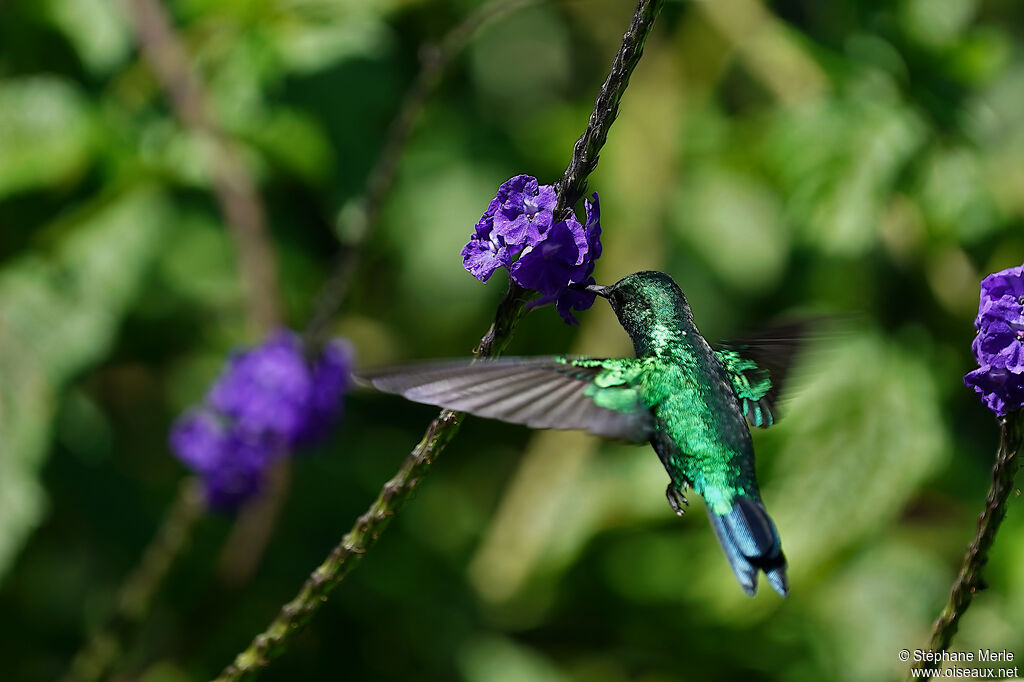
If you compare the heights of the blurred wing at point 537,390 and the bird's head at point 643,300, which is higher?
the bird's head at point 643,300

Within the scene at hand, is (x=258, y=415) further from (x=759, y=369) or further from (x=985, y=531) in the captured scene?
(x=985, y=531)

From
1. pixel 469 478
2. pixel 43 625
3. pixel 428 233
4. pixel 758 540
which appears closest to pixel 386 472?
pixel 469 478

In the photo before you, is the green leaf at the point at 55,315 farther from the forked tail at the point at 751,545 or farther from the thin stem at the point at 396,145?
the forked tail at the point at 751,545

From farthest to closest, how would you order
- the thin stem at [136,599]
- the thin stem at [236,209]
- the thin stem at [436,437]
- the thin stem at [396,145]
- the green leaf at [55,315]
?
the thin stem at [236,209]
the green leaf at [55,315]
the thin stem at [136,599]
the thin stem at [396,145]
the thin stem at [436,437]

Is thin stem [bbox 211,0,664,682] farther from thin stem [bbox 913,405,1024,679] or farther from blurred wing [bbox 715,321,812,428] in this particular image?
thin stem [bbox 913,405,1024,679]

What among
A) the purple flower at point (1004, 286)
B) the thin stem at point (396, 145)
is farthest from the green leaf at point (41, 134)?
the purple flower at point (1004, 286)

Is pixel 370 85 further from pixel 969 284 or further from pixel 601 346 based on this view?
pixel 969 284
